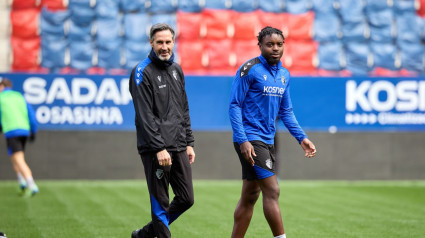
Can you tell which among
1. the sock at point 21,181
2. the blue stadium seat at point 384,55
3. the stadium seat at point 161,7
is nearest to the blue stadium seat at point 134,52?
the stadium seat at point 161,7

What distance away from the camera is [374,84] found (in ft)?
60.0

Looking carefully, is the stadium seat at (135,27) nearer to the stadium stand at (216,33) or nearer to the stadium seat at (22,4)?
the stadium stand at (216,33)

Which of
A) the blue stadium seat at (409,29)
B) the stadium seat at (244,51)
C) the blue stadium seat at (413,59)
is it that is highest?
the blue stadium seat at (409,29)

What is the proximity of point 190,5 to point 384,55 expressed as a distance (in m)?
5.22

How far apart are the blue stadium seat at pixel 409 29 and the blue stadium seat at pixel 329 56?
1756 mm

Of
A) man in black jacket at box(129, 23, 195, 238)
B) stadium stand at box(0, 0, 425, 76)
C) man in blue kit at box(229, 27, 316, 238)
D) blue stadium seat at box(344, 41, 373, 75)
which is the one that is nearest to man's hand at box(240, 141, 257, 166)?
man in blue kit at box(229, 27, 316, 238)

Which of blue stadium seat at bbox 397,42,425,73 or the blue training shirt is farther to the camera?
blue stadium seat at bbox 397,42,425,73

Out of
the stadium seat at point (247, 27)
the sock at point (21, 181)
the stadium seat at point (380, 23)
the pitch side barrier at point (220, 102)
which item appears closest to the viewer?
the sock at point (21, 181)

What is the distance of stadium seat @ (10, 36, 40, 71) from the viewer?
19156 mm

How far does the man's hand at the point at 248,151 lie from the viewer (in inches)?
271

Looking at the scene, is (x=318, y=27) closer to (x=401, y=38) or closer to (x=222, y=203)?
(x=401, y=38)

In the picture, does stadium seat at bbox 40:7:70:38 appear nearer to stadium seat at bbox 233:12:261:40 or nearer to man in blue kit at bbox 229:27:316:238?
stadium seat at bbox 233:12:261:40

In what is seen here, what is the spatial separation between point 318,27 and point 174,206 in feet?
45.0

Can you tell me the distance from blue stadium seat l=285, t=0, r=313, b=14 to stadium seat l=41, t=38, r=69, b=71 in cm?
590
